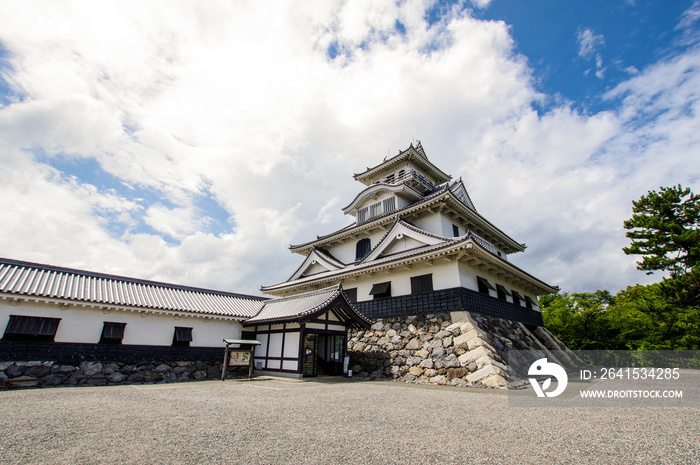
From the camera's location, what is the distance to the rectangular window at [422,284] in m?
15.8

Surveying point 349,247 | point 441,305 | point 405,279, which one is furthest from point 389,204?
point 441,305

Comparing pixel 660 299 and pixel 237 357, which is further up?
pixel 660 299

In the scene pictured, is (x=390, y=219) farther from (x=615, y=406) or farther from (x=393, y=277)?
(x=615, y=406)

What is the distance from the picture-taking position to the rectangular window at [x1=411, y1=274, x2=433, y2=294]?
1578cm

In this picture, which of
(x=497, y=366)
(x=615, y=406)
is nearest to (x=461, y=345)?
(x=497, y=366)

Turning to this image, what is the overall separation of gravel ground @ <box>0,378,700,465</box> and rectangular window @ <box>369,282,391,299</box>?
8773 mm

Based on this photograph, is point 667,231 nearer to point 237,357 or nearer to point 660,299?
point 660,299

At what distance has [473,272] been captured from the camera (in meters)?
16.1

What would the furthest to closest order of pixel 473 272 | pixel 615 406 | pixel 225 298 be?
pixel 225 298 → pixel 473 272 → pixel 615 406

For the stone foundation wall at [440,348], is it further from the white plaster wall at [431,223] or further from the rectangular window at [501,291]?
the white plaster wall at [431,223]

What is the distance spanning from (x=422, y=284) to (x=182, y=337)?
12335 mm

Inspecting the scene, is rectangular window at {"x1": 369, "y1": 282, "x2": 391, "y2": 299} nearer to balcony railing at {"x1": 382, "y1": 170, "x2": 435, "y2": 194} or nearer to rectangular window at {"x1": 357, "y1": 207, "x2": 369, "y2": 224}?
rectangular window at {"x1": 357, "y1": 207, "x2": 369, "y2": 224}

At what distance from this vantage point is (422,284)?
632 inches

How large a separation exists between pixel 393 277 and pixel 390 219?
188 inches
